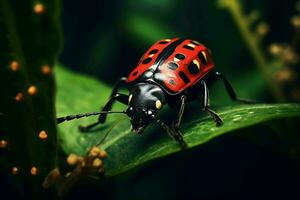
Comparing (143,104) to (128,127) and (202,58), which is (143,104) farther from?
(202,58)

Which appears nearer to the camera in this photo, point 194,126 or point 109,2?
point 194,126

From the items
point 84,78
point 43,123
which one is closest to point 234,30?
point 84,78

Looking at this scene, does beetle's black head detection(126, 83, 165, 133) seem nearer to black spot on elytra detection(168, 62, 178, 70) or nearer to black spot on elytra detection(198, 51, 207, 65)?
black spot on elytra detection(168, 62, 178, 70)

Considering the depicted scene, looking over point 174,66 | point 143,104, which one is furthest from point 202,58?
point 143,104

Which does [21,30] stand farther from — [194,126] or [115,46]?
[115,46]

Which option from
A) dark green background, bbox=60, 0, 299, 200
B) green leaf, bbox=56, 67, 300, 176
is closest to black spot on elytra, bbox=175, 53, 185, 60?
green leaf, bbox=56, 67, 300, 176

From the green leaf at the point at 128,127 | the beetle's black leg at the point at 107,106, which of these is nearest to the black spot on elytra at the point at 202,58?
the green leaf at the point at 128,127

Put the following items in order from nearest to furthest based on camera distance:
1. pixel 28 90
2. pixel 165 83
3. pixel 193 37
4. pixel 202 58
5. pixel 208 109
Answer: pixel 28 90 → pixel 208 109 → pixel 165 83 → pixel 202 58 → pixel 193 37
